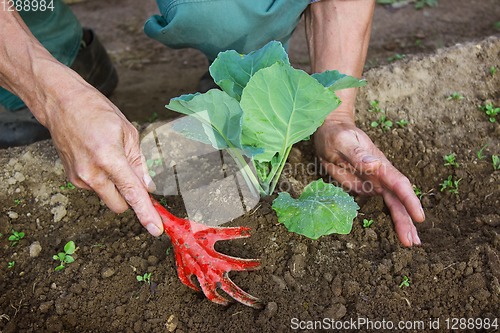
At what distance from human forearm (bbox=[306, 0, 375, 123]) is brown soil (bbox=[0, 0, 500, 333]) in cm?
32

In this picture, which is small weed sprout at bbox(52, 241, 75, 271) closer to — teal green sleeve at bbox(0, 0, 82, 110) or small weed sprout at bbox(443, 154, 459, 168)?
teal green sleeve at bbox(0, 0, 82, 110)

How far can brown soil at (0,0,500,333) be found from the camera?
4.51ft

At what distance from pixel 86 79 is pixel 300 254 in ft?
8.39

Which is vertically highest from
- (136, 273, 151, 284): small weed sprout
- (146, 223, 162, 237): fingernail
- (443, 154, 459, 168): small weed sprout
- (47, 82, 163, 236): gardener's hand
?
(47, 82, 163, 236): gardener's hand

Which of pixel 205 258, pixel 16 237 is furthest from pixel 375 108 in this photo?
pixel 16 237

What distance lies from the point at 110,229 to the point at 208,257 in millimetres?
635

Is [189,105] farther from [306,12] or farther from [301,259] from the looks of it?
[306,12]

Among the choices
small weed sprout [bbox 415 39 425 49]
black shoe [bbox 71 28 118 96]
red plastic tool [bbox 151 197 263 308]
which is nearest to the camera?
red plastic tool [bbox 151 197 263 308]

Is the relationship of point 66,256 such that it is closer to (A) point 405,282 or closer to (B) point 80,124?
(B) point 80,124

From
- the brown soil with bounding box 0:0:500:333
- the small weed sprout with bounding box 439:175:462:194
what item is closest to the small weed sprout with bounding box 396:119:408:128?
the brown soil with bounding box 0:0:500:333

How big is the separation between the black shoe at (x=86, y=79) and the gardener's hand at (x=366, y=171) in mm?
2219

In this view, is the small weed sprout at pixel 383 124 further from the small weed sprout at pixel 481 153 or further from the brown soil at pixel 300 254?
the small weed sprout at pixel 481 153

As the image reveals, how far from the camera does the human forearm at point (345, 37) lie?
6.82ft

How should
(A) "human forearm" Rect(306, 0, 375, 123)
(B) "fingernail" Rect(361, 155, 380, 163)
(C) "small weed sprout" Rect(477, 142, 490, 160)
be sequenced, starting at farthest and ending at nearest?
(A) "human forearm" Rect(306, 0, 375, 123) < (C) "small weed sprout" Rect(477, 142, 490, 160) < (B) "fingernail" Rect(361, 155, 380, 163)
